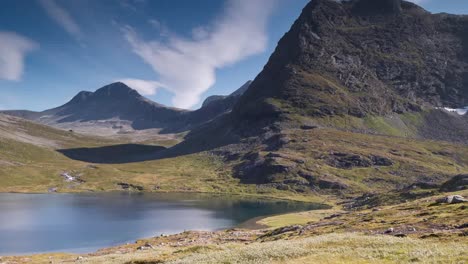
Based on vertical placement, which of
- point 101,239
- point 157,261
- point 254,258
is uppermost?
point 254,258

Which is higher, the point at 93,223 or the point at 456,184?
the point at 456,184

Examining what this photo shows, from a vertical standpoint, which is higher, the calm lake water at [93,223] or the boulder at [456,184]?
the boulder at [456,184]

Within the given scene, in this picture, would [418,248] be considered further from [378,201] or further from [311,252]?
[378,201]

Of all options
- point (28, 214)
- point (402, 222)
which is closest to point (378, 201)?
point (402, 222)

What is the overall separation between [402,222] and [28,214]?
151665 millimetres

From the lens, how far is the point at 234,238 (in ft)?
300

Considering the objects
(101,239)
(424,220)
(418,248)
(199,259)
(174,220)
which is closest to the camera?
(418,248)

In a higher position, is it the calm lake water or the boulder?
the boulder

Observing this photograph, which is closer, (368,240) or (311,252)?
(311,252)

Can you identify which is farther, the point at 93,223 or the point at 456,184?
the point at 93,223

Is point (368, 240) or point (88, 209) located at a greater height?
point (368, 240)

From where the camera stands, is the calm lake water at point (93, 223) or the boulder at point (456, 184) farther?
the boulder at point (456, 184)

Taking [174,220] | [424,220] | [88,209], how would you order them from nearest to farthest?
[424,220], [174,220], [88,209]

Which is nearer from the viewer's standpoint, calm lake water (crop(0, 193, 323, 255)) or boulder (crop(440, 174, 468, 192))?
calm lake water (crop(0, 193, 323, 255))
